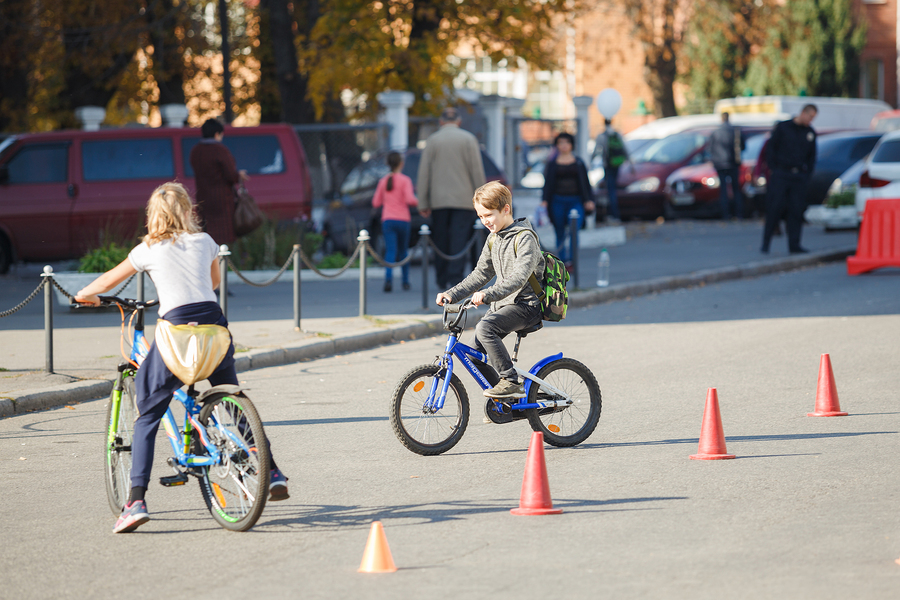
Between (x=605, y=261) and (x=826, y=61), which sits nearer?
(x=605, y=261)

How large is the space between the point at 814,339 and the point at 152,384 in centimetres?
733

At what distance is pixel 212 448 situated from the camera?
531 cm

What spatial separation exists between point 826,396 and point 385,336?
4.93m

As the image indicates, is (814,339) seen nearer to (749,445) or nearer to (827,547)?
(749,445)

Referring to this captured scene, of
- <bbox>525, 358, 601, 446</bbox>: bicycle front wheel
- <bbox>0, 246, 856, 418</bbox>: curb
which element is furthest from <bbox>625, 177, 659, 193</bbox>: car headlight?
<bbox>525, 358, 601, 446</bbox>: bicycle front wheel

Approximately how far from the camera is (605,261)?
48.9 ft

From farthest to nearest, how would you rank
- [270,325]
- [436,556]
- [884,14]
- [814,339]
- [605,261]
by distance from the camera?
[884,14] → [605,261] → [270,325] → [814,339] → [436,556]

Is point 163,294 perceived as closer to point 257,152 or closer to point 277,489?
point 277,489

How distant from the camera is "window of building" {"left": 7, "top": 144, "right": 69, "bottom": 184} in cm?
1686

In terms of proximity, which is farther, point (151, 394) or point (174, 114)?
point (174, 114)

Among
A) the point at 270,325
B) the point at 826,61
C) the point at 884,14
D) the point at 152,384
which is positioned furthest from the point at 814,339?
the point at 884,14

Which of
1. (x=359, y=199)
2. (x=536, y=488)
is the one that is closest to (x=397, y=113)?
(x=359, y=199)

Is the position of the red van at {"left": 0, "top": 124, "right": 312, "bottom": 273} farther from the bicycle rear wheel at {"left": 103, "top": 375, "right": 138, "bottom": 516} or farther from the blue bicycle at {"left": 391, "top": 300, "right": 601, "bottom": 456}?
the bicycle rear wheel at {"left": 103, "top": 375, "right": 138, "bottom": 516}

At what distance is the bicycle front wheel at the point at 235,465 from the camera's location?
514cm
